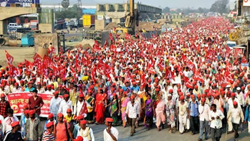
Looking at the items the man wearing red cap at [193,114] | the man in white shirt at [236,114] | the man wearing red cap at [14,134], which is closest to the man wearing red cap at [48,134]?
the man wearing red cap at [14,134]

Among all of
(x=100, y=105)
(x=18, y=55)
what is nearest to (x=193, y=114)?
(x=100, y=105)

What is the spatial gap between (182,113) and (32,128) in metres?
3.56

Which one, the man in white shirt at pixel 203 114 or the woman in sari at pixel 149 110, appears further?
the woman in sari at pixel 149 110

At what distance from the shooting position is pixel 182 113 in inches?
313

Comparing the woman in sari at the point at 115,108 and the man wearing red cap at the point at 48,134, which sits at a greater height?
the man wearing red cap at the point at 48,134

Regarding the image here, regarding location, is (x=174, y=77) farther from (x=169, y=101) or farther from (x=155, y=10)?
(x=155, y=10)

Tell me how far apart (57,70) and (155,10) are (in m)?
110

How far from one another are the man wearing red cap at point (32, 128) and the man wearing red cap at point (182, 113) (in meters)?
3.37

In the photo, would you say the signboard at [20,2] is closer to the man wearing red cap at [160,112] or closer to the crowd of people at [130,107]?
the crowd of people at [130,107]

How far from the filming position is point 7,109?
7074mm

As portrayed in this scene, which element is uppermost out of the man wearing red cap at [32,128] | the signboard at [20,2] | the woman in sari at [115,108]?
the signboard at [20,2]

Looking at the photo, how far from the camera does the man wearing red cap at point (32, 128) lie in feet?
19.6

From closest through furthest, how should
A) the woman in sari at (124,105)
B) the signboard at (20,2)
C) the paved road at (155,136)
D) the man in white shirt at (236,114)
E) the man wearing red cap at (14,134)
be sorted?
the man wearing red cap at (14,134)
the man in white shirt at (236,114)
the paved road at (155,136)
the woman in sari at (124,105)
the signboard at (20,2)

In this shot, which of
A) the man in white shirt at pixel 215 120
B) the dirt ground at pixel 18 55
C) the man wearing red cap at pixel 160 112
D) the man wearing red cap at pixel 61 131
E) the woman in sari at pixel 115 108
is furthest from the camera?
the dirt ground at pixel 18 55
